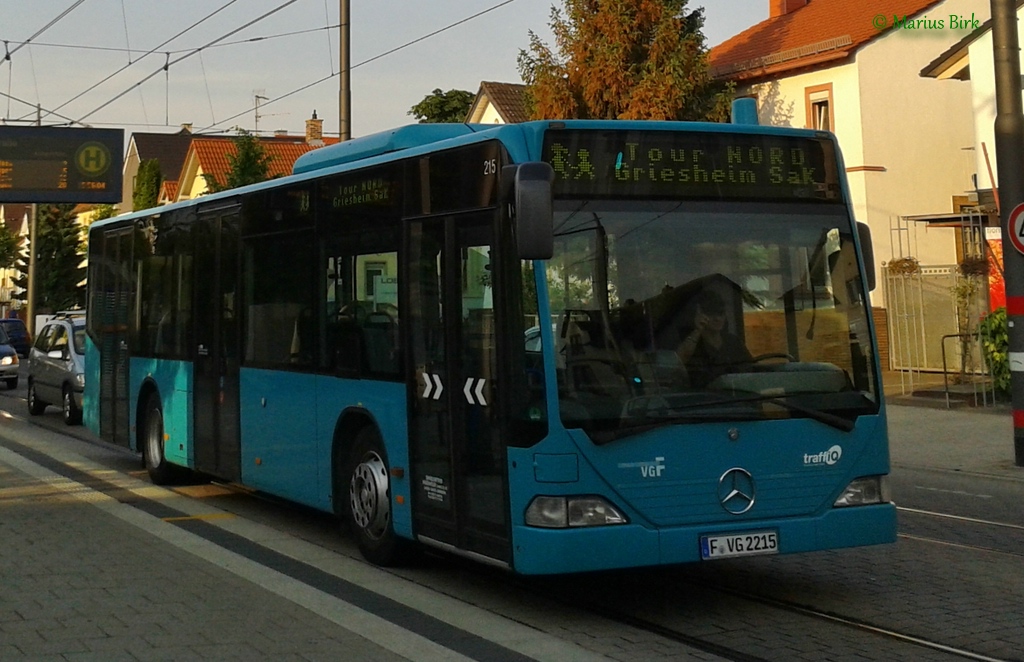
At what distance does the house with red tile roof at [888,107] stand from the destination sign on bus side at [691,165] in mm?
24257

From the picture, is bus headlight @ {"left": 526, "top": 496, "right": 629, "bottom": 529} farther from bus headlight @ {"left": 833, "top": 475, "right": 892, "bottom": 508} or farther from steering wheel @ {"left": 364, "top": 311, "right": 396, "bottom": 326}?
steering wheel @ {"left": 364, "top": 311, "right": 396, "bottom": 326}

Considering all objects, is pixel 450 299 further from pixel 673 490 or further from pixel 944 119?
pixel 944 119

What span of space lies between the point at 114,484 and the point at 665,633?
815cm

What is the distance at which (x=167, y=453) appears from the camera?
44.4 ft

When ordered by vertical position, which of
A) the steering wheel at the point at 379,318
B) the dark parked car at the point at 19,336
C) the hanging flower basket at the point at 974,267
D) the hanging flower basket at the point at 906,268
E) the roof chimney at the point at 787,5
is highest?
the roof chimney at the point at 787,5

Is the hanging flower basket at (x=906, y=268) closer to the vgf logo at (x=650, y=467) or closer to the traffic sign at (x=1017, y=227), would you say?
the traffic sign at (x=1017, y=227)

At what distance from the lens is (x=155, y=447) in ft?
45.8

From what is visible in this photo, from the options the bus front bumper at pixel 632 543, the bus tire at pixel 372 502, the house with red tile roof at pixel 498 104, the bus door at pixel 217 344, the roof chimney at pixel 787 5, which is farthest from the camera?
the house with red tile roof at pixel 498 104

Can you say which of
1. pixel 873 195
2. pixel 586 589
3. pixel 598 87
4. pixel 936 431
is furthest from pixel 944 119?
pixel 586 589

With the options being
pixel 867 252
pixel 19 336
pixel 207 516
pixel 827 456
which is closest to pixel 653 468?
pixel 827 456

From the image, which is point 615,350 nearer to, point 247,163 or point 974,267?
point 974,267

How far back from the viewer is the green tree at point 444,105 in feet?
217

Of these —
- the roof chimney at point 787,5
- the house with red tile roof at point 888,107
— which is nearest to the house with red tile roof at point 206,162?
the roof chimney at point 787,5

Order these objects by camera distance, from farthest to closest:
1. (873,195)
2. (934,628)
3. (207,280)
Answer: (873,195) < (207,280) < (934,628)
